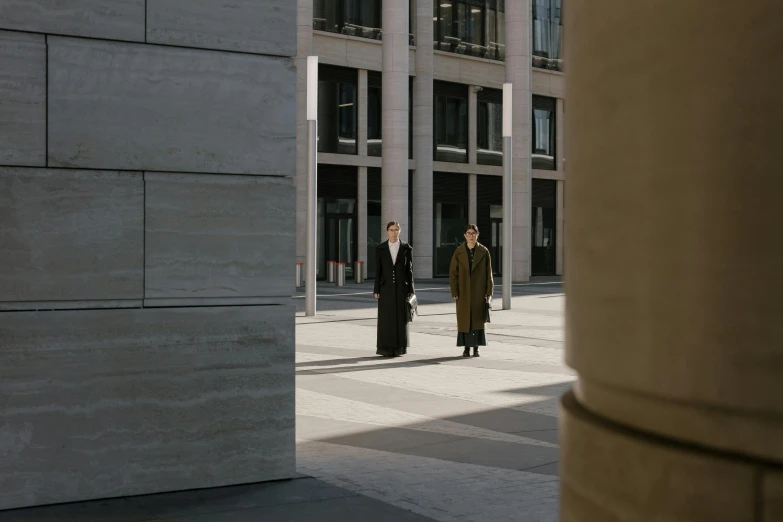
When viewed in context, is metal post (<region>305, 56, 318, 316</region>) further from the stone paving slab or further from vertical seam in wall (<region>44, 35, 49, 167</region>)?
vertical seam in wall (<region>44, 35, 49, 167</region>)

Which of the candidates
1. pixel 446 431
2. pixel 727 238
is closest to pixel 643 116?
pixel 727 238

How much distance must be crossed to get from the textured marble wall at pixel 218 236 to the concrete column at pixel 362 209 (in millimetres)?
33683

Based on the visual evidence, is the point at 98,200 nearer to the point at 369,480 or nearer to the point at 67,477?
the point at 67,477

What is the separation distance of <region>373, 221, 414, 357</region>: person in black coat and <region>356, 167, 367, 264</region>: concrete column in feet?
82.8

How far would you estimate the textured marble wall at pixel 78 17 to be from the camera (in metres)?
5.66

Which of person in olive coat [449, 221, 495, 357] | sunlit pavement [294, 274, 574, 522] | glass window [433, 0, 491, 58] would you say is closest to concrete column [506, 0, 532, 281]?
glass window [433, 0, 491, 58]

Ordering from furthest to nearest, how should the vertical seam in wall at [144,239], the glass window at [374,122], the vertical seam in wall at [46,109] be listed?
the glass window at [374,122], the vertical seam in wall at [144,239], the vertical seam in wall at [46,109]

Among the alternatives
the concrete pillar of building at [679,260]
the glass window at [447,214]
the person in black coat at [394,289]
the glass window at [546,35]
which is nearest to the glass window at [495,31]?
the glass window at [546,35]

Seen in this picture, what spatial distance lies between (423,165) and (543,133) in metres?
8.90

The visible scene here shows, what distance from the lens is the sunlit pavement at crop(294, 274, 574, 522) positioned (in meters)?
6.20

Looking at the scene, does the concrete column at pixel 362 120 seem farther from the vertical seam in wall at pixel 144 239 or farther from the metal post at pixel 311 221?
the vertical seam in wall at pixel 144 239

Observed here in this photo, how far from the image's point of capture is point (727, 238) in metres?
0.83

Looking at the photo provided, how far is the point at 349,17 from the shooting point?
39938 mm

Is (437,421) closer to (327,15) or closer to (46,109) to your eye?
(46,109)
